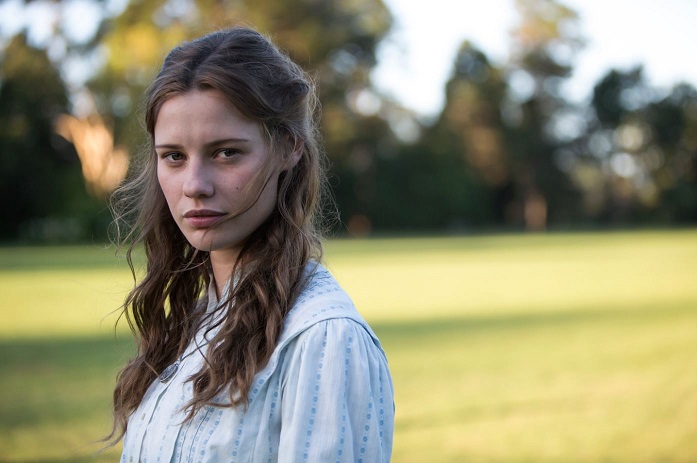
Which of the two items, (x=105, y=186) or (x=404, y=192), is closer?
(x=105, y=186)

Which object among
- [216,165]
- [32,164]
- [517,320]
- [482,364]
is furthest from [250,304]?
[32,164]

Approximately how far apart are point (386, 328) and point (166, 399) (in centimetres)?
974

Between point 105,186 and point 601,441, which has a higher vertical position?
point 601,441

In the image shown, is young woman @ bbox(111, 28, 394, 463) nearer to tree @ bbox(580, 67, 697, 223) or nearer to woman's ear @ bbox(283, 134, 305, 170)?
woman's ear @ bbox(283, 134, 305, 170)

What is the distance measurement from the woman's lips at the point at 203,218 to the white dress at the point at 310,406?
0.24 meters

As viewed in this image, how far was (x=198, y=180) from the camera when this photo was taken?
5.23ft

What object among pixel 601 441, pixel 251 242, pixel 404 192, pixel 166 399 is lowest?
pixel 404 192

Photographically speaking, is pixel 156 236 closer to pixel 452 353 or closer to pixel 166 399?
pixel 166 399

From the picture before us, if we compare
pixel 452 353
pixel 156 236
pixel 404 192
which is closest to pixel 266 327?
pixel 156 236

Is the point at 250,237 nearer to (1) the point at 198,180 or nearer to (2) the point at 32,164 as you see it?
(1) the point at 198,180

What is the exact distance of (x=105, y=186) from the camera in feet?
146

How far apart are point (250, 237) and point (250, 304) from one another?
0.60 ft

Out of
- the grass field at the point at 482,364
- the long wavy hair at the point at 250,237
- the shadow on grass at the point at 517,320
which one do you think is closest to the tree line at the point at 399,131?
the grass field at the point at 482,364

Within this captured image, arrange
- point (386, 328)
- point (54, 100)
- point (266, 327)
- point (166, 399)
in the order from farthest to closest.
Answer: point (54, 100), point (386, 328), point (166, 399), point (266, 327)
